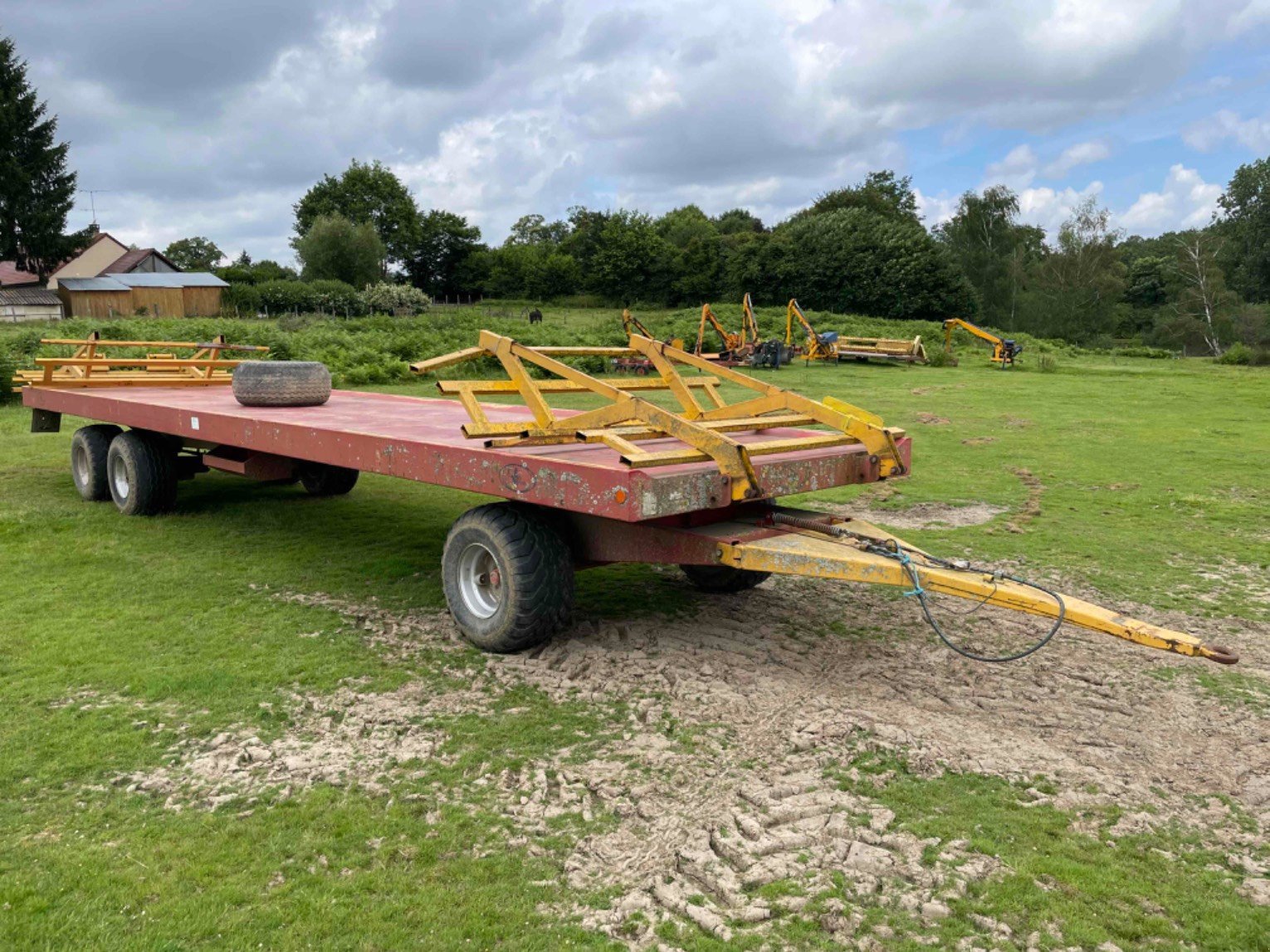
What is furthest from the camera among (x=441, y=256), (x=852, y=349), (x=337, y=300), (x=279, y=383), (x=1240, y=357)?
(x=441, y=256)

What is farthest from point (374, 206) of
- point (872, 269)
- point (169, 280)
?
point (872, 269)

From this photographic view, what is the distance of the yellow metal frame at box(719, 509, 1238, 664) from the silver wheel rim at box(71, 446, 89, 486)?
711cm

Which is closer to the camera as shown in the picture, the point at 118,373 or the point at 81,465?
the point at 81,465

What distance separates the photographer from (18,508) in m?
8.45

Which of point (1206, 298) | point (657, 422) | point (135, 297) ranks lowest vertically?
point (657, 422)

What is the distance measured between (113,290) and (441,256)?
3192 cm

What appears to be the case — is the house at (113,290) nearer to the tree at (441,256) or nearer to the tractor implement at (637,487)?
the tree at (441,256)

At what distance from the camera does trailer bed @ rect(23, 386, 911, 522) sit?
13.9ft

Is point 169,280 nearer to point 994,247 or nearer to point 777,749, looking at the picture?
point 994,247

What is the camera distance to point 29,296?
Result: 50406 millimetres

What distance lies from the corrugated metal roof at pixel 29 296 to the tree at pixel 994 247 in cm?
5039

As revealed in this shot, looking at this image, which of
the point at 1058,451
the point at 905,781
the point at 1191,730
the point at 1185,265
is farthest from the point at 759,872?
the point at 1185,265

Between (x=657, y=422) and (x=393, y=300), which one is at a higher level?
(x=393, y=300)

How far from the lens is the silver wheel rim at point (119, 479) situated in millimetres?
8500
